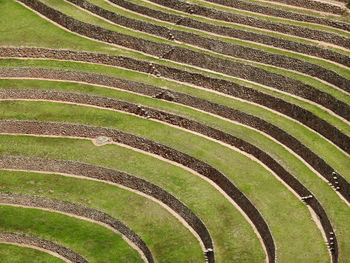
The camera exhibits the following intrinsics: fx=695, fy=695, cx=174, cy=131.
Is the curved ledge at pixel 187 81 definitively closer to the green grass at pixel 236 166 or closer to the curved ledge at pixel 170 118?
the curved ledge at pixel 170 118

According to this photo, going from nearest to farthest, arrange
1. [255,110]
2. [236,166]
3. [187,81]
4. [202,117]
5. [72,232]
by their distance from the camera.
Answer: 1. [72,232]
2. [236,166]
3. [255,110]
4. [202,117]
5. [187,81]

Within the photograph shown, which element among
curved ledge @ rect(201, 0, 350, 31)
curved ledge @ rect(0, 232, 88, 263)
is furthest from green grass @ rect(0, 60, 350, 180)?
curved ledge @ rect(0, 232, 88, 263)

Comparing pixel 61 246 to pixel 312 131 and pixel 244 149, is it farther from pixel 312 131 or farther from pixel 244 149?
pixel 312 131

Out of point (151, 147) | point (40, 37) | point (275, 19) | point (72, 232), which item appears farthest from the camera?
point (40, 37)

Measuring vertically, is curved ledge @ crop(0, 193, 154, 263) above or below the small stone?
below

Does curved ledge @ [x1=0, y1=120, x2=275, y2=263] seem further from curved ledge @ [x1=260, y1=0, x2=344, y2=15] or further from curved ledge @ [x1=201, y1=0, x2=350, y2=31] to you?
curved ledge @ [x1=260, y1=0, x2=344, y2=15]

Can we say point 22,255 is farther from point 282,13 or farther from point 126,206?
point 282,13

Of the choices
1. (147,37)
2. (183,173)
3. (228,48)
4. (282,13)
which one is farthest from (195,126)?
(282,13)
